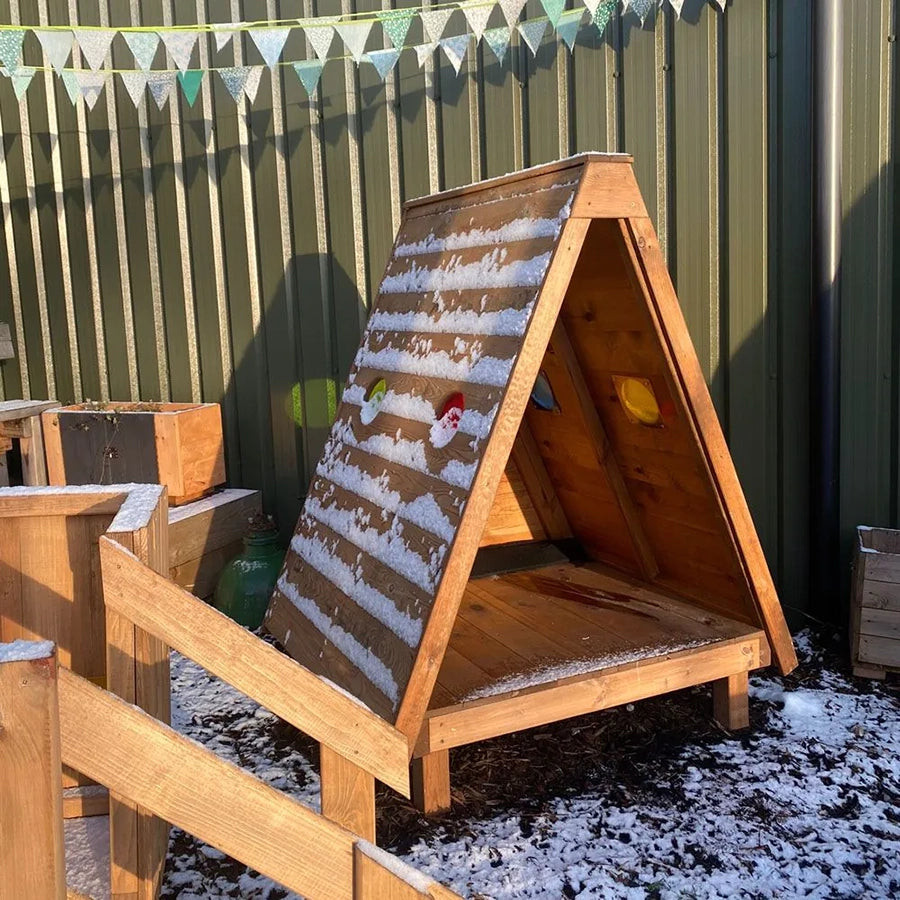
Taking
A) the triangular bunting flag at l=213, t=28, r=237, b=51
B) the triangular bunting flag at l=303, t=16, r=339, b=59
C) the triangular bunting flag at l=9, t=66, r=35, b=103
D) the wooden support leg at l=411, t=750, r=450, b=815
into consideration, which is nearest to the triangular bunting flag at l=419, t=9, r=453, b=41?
the triangular bunting flag at l=303, t=16, r=339, b=59

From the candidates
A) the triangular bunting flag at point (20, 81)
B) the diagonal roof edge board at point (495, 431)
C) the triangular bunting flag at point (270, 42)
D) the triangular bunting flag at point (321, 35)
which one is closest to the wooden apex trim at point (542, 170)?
the diagonal roof edge board at point (495, 431)

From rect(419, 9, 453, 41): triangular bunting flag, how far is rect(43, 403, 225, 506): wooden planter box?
87.0 inches

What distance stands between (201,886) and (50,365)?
4.50 metres

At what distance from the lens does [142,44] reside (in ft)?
15.0

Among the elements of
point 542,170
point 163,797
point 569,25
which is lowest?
point 163,797

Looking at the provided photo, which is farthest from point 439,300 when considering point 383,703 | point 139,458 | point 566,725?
point 139,458

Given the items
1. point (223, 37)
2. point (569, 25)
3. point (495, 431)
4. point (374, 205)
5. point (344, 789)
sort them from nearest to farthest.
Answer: point (344, 789) → point (495, 431) → point (569, 25) → point (223, 37) → point (374, 205)

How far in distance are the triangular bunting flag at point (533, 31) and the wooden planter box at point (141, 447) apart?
2.45 m

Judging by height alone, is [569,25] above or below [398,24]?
below

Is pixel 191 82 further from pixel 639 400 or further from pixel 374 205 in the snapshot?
pixel 639 400

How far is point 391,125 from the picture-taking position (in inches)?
192

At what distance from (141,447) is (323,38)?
2210mm

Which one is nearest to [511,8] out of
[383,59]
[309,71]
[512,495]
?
[383,59]

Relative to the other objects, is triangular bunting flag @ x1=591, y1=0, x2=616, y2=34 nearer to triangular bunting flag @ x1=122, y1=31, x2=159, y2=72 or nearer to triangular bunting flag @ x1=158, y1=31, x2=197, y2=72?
triangular bunting flag @ x1=158, y1=31, x2=197, y2=72
